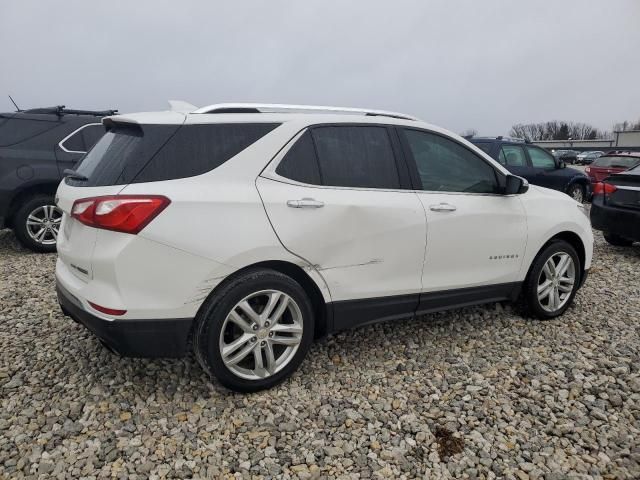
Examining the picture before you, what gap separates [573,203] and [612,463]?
247 cm

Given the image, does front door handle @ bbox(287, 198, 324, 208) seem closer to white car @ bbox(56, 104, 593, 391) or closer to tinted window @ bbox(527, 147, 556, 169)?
white car @ bbox(56, 104, 593, 391)

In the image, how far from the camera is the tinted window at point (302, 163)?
9.23 feet

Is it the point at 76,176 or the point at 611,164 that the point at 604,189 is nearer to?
the point at 76,176

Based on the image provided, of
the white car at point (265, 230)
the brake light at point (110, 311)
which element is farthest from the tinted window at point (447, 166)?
the brake light at point (110, 311)

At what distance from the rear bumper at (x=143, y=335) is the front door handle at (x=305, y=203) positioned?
848 mm

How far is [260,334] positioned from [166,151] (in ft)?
3.76

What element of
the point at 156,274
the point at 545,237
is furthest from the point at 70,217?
the point at 545,237

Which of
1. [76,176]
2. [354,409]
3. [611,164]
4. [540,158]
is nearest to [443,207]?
[354,409]

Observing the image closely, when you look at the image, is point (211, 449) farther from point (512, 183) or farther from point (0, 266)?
point (0, 266)

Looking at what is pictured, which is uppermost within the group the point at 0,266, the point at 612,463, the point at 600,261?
the point at 0,266

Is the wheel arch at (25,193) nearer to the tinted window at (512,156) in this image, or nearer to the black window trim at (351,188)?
the black window trim at (351,188)

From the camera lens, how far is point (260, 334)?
9.04 ft

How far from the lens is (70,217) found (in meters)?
2.74

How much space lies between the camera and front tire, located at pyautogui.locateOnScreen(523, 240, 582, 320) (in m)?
3.94
